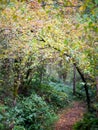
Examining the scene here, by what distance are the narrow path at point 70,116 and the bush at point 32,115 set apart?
1.71ft

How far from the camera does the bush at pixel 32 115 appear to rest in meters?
11.7

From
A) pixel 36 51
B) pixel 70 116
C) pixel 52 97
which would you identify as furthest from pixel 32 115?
pixel 52 97

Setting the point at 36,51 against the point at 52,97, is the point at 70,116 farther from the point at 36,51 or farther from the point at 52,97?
the point at 36,51

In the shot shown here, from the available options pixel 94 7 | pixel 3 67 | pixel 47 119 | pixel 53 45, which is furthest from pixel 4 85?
pixel 94 7

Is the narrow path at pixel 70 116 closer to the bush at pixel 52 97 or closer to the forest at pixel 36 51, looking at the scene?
the forest at pixel 36 51

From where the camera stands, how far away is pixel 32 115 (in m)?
12.2

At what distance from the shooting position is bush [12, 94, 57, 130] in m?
11.7

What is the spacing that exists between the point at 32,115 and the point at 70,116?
4302 mm

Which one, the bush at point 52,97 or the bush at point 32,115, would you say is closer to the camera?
the bush at point 32,115

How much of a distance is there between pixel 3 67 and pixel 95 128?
6828 millimetres

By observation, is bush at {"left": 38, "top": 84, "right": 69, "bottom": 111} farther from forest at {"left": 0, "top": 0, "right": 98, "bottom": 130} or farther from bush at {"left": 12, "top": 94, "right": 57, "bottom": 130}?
bush at {"left": 12, "top": 94, "right": 57, "bottom": 130}

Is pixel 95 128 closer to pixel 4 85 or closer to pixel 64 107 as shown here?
pixel 4 85

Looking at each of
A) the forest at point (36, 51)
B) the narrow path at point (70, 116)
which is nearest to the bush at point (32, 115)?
the forest at point (36, 51)

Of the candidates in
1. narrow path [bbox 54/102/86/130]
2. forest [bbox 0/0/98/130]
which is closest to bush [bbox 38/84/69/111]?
narrow path [bbox 54/102/86/130]
